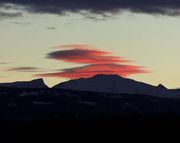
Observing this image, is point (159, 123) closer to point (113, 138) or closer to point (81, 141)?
point (113, 138)

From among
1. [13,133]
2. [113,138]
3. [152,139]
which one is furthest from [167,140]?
[13,133]

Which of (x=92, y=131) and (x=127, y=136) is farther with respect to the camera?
(x=92, y=131)

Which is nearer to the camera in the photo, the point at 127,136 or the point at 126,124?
the point at 127,136

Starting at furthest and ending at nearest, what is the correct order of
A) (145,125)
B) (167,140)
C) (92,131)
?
1. (145,125)
2. (92,131)
3. (167,140)

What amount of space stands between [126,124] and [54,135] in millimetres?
27549

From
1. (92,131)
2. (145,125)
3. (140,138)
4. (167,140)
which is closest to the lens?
(167,140)

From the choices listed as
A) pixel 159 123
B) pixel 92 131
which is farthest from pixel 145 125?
pixel 92 131

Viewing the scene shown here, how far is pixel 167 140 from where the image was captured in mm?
158625

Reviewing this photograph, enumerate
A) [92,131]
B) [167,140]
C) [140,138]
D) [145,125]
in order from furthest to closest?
[145,125]
[92,131]
[140,138]
[167,140]

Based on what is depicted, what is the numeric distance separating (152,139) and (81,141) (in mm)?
18235

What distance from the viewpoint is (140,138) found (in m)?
170

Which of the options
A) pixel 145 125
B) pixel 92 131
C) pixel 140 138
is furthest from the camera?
pixel 145 125

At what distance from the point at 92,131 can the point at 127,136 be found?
17.7m

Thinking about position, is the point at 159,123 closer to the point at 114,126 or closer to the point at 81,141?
the point at 114,126
